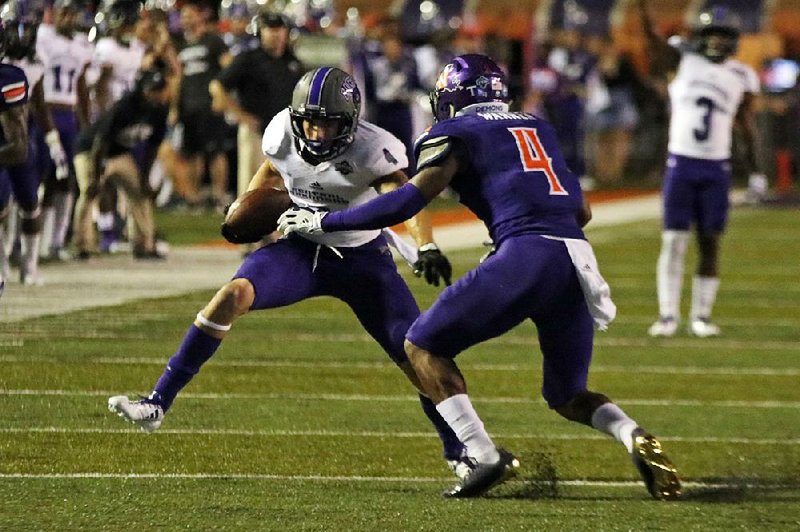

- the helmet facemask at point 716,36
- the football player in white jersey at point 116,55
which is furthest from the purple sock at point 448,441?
the football player in white jersey at point 116,55

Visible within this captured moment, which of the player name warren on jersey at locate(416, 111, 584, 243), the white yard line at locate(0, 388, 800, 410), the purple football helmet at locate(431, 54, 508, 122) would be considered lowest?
the white yard line at locate(0, 388, 800, 410)

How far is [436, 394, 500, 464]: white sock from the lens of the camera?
5.03 metres

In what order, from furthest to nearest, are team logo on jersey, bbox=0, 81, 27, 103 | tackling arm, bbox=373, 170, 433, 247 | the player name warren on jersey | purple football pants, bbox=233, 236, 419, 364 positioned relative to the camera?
team logo on jersey, bbox=0, 81, 27, 103, purple football pants, bbox=233, 236, 419, 364, tackling arm, bbox=373, 170, 433, 247, the player name warren on jersey

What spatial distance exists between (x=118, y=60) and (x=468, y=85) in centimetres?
832

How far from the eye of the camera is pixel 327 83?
A: 5574 mm

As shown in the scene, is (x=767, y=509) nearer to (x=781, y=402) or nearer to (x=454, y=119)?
(x=454, y=119)

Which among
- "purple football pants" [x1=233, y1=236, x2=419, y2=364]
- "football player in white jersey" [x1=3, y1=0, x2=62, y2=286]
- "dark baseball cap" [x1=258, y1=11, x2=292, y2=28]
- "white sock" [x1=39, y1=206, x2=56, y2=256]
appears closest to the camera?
"purple football pants" [x1=233, y1=236, x2=419, y2=364]

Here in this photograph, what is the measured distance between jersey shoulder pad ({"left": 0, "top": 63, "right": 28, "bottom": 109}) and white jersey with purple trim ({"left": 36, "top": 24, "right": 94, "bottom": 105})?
4157mm

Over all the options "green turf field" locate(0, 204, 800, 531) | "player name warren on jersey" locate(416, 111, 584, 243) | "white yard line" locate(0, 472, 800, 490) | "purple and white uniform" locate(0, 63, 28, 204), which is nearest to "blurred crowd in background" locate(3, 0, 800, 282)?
"green turf field" locate(0, 204, 800, 531)

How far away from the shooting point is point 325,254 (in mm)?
5762

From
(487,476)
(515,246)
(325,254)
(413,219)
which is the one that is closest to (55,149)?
(325,254)

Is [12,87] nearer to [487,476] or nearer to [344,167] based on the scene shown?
[344,167]

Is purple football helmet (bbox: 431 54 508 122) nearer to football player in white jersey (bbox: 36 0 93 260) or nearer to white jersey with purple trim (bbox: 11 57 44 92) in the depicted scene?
white jersey with purple trim (bbox: 11 57 44 92)

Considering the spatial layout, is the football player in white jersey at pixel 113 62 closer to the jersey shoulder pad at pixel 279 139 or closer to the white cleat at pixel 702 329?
the white cleat at pixel 702 329
